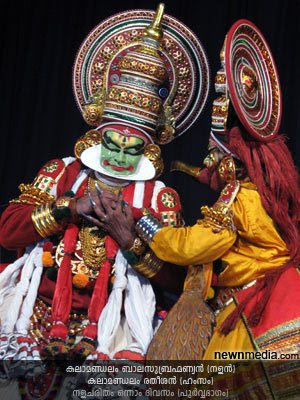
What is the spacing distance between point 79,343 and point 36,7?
251 cm

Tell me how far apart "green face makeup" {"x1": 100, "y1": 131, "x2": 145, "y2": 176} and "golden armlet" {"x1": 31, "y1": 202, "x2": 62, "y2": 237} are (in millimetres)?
302

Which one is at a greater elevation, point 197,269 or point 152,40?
point 152,40

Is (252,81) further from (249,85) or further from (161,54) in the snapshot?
(161,54)

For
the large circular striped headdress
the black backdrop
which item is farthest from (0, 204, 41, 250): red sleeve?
the black backdrop

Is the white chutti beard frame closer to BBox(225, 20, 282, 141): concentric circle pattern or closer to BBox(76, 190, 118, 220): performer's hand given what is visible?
BBox(76, 190, 118, 220): performer's hand

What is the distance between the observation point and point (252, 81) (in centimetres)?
345

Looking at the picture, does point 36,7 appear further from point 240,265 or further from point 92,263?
point 240,265

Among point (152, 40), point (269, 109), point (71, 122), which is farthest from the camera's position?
point (71, 122)

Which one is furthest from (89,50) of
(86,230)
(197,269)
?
(197,269)

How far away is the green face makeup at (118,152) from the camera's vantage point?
11.8 feet

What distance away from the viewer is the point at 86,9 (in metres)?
4.97

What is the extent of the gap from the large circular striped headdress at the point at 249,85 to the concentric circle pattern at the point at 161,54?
363 mm

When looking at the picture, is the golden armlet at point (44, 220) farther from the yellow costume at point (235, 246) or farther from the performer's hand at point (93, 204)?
the yellow costume at point (235, 246)

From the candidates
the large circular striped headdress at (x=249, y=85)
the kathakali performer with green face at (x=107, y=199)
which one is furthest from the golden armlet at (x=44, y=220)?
the large circular striped headdress at (x=249, y=85)
